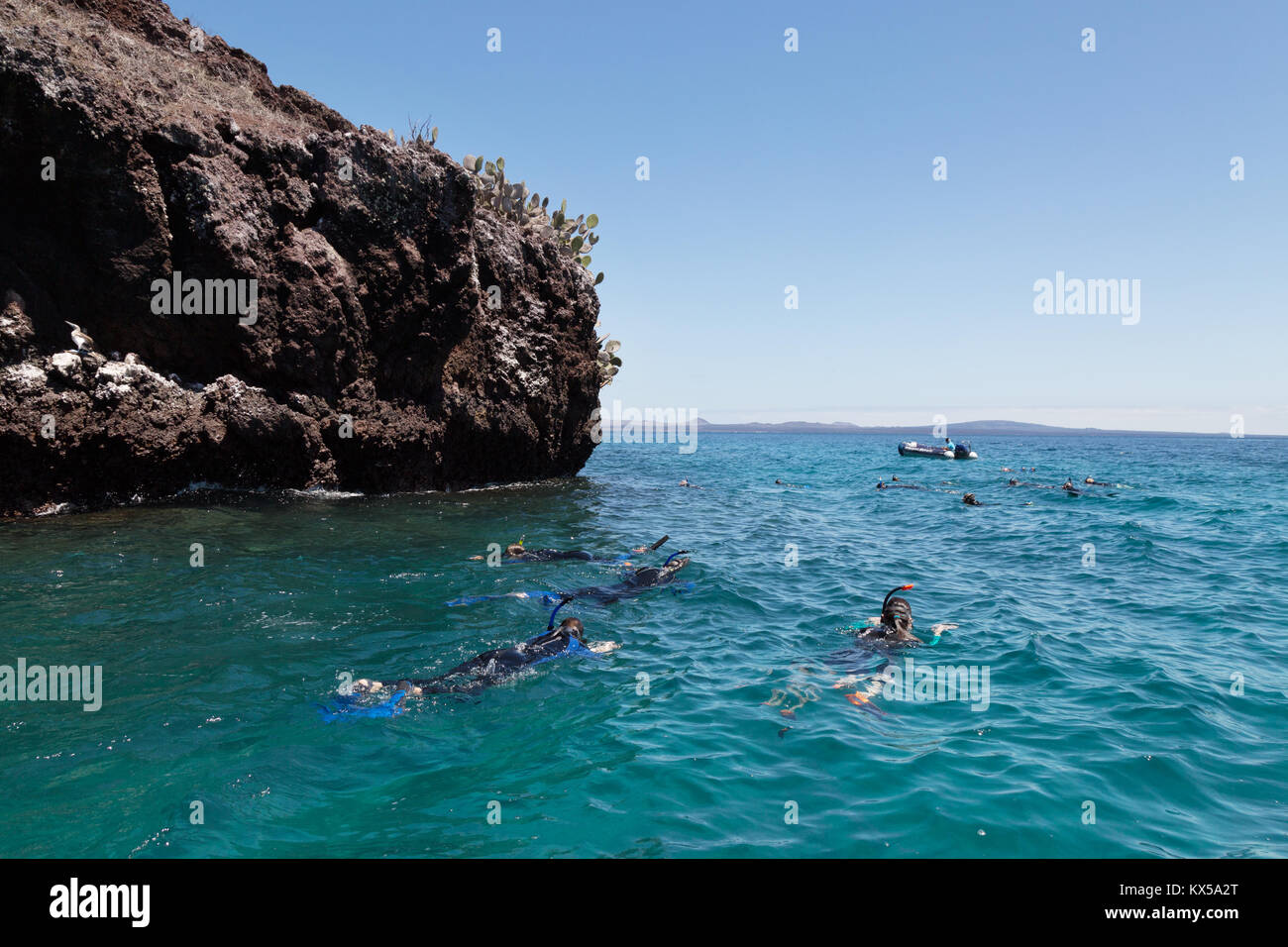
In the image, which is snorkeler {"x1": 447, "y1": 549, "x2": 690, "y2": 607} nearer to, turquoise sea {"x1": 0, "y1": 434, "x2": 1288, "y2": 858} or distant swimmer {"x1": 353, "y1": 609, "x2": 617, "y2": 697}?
turquoise sea {"x1": 0, "y1": 434, "x2": 1288, "y2": 858}

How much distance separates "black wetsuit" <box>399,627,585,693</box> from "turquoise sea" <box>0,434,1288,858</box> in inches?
7.1

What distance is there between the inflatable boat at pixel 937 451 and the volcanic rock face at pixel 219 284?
4013cm

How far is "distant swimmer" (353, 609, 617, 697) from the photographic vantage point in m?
7.32

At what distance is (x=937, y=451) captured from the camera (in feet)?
177

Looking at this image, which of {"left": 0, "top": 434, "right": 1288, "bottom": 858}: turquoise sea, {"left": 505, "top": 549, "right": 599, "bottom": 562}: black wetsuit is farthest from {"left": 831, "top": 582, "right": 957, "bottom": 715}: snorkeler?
{"left": 505, "top": 549, "right": 599, "bottom": 562}: black wetsuit

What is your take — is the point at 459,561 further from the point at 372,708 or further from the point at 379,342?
the point at 379,342

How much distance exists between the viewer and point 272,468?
18047mm

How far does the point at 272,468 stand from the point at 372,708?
13517 mm

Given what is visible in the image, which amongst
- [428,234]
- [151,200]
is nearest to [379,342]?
[428,234]

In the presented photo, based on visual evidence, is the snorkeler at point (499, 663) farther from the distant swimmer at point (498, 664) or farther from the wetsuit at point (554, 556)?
the wetsuit at point (554, 556)

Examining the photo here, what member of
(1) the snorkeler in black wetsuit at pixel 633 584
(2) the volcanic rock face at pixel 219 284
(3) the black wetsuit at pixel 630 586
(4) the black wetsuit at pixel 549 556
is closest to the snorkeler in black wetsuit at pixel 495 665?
(1) the snorkeler in black wetsuit at pixel 633 584

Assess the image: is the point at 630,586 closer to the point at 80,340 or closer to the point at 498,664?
the point at 498,664

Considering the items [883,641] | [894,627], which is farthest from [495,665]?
[894,627]

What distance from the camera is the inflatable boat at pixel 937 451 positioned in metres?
53.3
